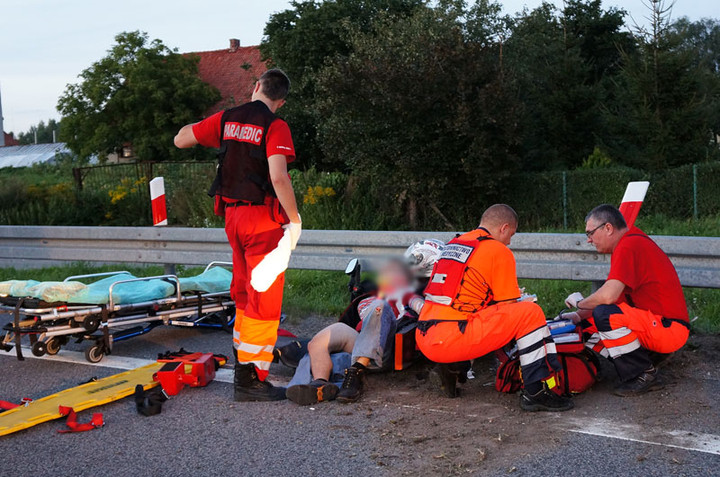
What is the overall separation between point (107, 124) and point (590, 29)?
87.1 ft

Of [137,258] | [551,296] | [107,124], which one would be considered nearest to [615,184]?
[551,296]

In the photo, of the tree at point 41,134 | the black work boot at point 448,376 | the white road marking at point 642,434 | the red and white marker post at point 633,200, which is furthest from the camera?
the tree at point 41,134

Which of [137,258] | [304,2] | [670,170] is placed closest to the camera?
[137,258]

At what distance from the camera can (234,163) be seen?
16.0 ft

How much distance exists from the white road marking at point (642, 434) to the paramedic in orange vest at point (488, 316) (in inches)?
9.0

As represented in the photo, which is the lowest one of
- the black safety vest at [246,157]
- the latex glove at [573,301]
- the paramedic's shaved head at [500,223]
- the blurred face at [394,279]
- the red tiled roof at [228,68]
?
the latex glove at [573,301]

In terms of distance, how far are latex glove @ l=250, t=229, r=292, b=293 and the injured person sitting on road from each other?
58 cm

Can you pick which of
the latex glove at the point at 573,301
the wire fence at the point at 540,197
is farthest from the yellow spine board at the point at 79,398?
the wire fence at the point at 540,197

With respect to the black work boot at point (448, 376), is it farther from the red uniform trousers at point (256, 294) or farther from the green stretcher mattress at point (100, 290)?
the green stretcher mattress at point (100, 290)

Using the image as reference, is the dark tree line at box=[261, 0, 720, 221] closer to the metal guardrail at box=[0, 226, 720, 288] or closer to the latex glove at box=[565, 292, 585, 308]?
the metal guardrail at box=[0, 226, 720, 288]

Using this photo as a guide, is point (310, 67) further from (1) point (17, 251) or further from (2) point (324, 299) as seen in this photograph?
(2) point (324, 299)

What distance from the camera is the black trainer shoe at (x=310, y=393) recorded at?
4.68 metres

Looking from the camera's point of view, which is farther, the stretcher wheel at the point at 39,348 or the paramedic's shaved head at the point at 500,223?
the stretcher wheel at the point at 39,348

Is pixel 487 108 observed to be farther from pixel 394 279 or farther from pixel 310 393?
pixel 310 393
